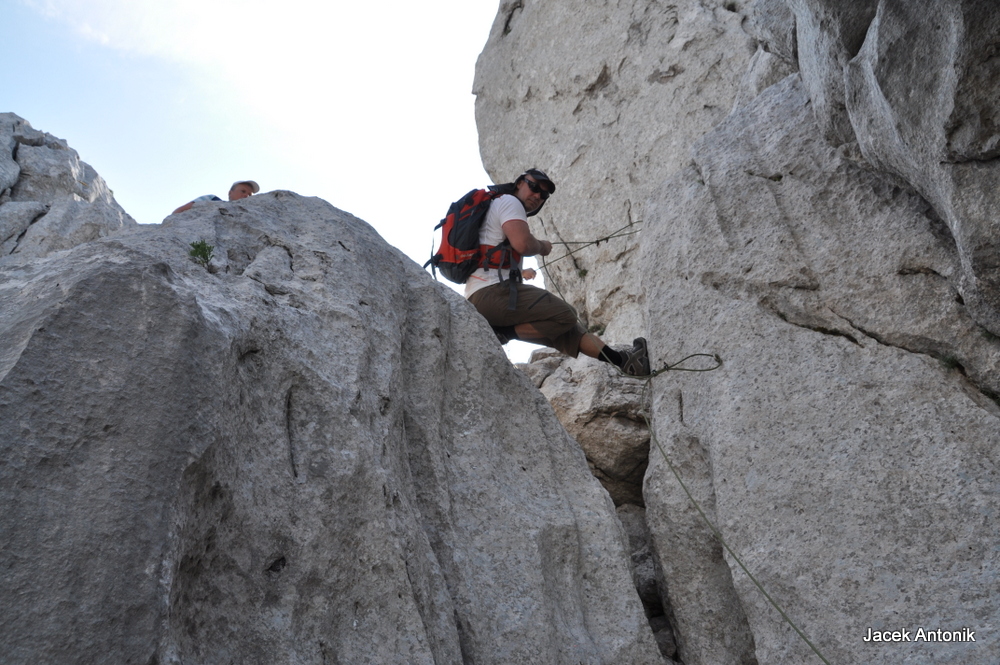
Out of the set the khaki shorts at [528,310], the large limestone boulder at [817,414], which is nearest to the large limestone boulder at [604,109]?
the khaki shorts at [528,310]

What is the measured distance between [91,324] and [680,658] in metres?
5.22

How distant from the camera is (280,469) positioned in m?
4.93

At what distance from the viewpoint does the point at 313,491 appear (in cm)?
495

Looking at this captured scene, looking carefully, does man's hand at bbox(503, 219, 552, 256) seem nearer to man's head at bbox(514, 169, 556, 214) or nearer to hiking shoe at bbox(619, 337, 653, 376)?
man's head at bbox(514, 169, 556, 214)

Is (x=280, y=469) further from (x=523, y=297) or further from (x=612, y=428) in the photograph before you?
(x=612, y=428)

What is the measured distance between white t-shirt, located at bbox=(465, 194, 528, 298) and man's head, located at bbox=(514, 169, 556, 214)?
241 millimetres

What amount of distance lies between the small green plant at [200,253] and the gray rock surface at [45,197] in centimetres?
946

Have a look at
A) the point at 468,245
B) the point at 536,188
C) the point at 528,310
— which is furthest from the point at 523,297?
the point at 536,188

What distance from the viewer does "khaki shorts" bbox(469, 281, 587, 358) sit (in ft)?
28.1

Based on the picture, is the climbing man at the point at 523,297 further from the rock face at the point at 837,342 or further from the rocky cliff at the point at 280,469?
the rocky cliff at the point at 280,469

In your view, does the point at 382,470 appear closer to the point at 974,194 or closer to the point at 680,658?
the point at 680,658

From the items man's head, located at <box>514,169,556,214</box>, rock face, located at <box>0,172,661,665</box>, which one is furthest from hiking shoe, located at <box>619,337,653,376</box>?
man's head, located at <box>514,169,556,214</box>

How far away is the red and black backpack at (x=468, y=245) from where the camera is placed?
28.2ft

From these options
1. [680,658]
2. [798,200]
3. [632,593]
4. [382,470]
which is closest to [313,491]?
[382,470]
